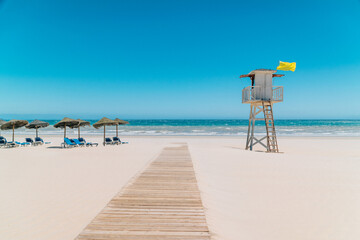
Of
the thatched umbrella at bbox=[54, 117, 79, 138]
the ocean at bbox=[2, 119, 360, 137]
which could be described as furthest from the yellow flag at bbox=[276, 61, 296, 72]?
the ocean at bbox=[2, 119, 360, 137]

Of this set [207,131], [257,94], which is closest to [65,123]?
[257,94]

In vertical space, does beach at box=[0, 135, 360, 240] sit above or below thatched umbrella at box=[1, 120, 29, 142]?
below

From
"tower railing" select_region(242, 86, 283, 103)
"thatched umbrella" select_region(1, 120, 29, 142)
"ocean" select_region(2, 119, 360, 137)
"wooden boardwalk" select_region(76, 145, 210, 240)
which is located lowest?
"ocean" select_region(2, 119, 360, 137)

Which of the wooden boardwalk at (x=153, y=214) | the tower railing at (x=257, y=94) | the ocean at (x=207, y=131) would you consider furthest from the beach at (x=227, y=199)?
the ocean at (x=207, y=131)

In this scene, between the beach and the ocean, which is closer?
the beach

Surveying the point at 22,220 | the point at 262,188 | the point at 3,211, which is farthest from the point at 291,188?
the point at 3,211

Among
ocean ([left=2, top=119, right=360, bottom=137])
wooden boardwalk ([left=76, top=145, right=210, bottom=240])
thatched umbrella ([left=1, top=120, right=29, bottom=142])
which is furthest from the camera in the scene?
ocean ([left=2, top=119, right=360, bottom=137])

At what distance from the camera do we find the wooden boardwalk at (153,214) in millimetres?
3404

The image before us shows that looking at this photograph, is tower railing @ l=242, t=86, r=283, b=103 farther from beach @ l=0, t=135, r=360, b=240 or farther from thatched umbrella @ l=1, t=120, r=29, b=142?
thatched umbrella @ l=1, t=120, r=29, b=142

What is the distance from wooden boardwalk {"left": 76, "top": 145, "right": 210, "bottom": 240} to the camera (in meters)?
3.40

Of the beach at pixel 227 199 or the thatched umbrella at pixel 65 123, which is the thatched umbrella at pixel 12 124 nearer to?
the thatched umbrella at pixel 65 123

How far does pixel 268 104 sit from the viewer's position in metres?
14.6

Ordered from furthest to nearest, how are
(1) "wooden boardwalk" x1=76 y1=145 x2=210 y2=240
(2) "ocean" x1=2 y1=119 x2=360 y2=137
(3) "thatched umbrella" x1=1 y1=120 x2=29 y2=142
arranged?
(2) "ocean" x1=2 y1=119 x2=360 y2=137, (3) "thatched umbrella" x1=1 y1=120 x2=29 y2=142, (1) "wooden boardwalk" x1=76 y1=145 x2=210 y2=240

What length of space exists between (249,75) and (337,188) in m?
9.22
